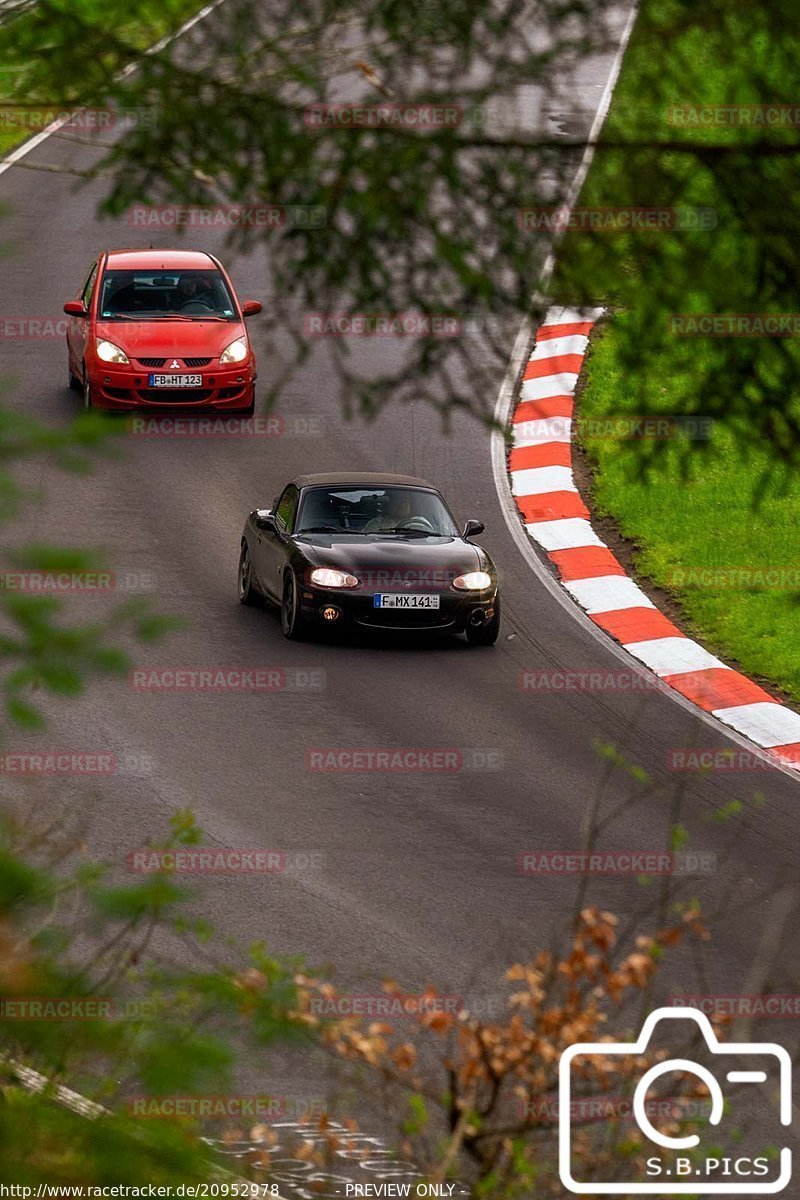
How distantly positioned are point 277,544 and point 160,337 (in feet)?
21.4

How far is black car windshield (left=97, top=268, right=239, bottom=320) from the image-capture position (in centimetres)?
2245

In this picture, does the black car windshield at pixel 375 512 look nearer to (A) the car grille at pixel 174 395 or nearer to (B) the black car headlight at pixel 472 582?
(B) the black car headlight at pixel 472 582

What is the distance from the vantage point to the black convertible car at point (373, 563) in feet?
50.9

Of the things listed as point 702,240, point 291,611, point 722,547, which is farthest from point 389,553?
point 702,240

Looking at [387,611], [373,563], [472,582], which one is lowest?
[387,611]

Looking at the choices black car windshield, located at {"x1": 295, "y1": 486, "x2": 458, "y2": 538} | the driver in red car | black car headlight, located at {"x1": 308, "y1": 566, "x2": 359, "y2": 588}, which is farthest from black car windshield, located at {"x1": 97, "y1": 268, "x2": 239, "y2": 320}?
black car headlight, located at {"x1": 308, "y1": 566, "x2": 359, "y2": 588}

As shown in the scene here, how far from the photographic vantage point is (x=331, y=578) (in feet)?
A: 50.8

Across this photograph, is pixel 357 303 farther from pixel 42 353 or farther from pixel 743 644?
pixel 42 353

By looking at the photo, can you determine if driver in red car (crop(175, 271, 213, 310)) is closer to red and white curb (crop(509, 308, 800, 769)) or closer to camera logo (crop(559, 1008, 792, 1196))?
red and white curb (crop(509, 308, 800, 769))

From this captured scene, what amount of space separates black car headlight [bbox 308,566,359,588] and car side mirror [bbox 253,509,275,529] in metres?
1.25

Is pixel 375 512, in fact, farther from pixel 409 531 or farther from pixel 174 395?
pixel 174 395

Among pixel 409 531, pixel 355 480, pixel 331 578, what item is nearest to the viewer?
pixel 331 578

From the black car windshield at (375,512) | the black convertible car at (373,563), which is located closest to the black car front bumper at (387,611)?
the black convertible car at (373,563)

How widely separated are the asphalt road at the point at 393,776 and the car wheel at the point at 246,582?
0.18m
